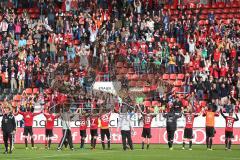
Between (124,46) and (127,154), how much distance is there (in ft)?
56.3

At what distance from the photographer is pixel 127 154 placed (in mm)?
36531

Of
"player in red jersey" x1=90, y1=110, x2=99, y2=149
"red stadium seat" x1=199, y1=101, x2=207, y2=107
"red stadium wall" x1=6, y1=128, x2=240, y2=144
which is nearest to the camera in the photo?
"player in red jersey" x1=90, y1=110, x2=99, y2=149

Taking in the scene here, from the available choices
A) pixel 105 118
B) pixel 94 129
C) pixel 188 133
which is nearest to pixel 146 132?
pixel 188 133

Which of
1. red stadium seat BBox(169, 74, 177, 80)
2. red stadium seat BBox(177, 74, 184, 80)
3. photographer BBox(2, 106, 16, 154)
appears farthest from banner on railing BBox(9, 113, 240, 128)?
photographer BBox(2, 106, 16, 154)

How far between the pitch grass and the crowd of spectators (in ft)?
20.7

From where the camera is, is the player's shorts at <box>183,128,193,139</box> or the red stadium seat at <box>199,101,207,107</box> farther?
the red stadium seat at <box>199,101,207,107</box>

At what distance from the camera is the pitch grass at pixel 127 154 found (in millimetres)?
34406

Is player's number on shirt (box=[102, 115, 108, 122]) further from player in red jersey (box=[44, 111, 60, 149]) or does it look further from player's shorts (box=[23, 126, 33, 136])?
player's shorts (box=[23, 126, 33, 136])

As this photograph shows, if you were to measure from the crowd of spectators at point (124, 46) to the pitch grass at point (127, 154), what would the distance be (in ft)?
20.7

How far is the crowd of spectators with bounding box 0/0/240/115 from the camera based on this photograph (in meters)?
49.3

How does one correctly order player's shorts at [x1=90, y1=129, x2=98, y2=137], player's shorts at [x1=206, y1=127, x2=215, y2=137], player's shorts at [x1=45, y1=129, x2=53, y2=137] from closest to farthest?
player's shorts at [x1=206, y1=127, x2=215, y2=137] < player's shorts at [x1=90, y1=129, x2=98, y2=137] < player's shorts at [x1=45, y1=129, x2=53, y2=137]

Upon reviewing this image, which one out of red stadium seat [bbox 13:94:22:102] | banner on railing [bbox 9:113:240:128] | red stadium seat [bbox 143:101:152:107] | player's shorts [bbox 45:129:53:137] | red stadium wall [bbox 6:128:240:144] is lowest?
red stadium wall [bbox 6:128:240:144]

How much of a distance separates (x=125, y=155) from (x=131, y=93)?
1243 cm

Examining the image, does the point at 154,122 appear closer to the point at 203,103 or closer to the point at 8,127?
the point at 203,103
